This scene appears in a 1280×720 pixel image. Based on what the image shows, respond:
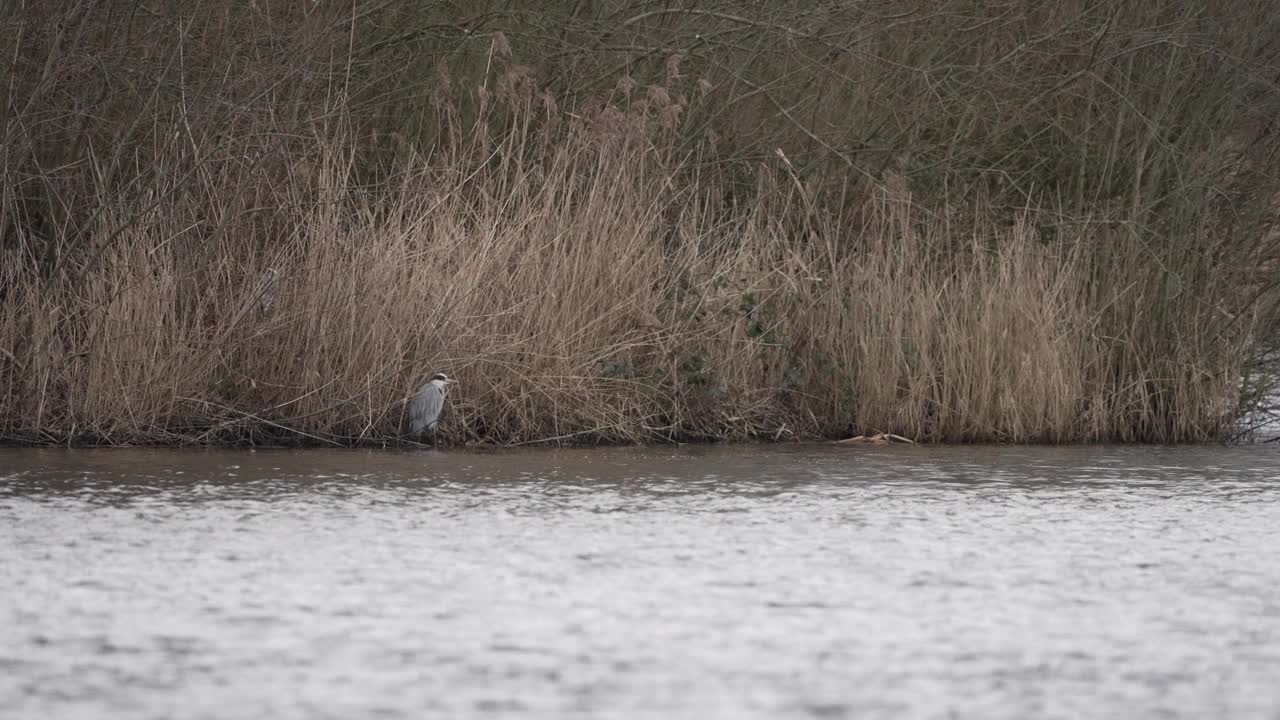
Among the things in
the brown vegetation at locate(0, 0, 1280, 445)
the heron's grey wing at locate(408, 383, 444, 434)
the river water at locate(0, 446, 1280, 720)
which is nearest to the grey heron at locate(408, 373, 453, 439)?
the heron's grey wing at locate(408, 383, 444, 434)

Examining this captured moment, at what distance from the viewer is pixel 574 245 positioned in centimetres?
833

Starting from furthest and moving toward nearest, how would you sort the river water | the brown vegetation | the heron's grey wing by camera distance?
the brown vegetation → the heron's grey wing → the river water

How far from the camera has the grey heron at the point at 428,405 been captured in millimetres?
7594

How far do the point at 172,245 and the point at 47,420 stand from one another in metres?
1.05

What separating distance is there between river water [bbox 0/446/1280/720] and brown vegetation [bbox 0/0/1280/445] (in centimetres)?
125

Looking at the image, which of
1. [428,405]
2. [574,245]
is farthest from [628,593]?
[574,245]

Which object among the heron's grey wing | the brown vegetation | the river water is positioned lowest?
the river water

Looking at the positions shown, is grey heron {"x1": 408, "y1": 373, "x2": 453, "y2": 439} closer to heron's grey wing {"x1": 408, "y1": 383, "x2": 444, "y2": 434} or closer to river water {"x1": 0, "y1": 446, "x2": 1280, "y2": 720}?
heron's grey wing {"x1": 408, "y1": 383, "x2": 444, "y2": 434}

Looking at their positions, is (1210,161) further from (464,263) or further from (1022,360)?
(464,263)

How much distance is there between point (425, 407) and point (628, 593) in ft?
11.8

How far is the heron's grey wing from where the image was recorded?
7594 mm

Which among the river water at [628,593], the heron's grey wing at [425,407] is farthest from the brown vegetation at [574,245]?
the river water at [628,593]

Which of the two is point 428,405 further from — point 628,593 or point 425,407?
point 628,593

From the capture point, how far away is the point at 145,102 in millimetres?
8883
